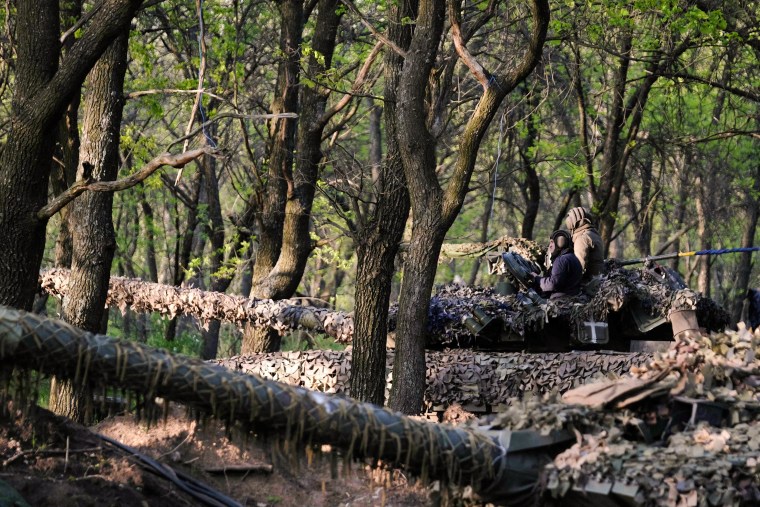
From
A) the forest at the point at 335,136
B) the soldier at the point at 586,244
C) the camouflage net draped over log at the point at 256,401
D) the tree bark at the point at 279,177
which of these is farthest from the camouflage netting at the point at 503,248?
the camouflage net draped over log at the point at 256,401

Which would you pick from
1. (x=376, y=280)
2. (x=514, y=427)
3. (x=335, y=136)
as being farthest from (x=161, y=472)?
(x=335, y=136)

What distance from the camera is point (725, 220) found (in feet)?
92.0

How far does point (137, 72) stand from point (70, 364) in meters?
17.5

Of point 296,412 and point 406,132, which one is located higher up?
point 406,132

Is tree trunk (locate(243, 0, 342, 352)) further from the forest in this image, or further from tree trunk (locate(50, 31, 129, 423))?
tree trunk (locate(50, 31, 129, 423))

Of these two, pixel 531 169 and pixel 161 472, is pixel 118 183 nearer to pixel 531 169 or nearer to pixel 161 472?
pixel 161 472

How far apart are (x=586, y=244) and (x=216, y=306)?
5326 mm

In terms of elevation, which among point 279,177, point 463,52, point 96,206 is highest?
point 463,52

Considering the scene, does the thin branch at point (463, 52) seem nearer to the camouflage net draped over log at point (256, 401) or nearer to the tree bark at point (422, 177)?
the tree bark at point (422, 177)

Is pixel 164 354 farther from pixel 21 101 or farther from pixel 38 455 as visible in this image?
pixel 21 101

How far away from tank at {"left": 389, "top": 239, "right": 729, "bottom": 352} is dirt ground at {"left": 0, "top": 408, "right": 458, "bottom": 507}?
14.6 feet

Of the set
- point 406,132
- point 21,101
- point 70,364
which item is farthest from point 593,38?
point 70,364

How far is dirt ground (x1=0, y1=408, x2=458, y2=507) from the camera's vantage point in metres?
6.38

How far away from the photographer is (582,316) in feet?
41.3
